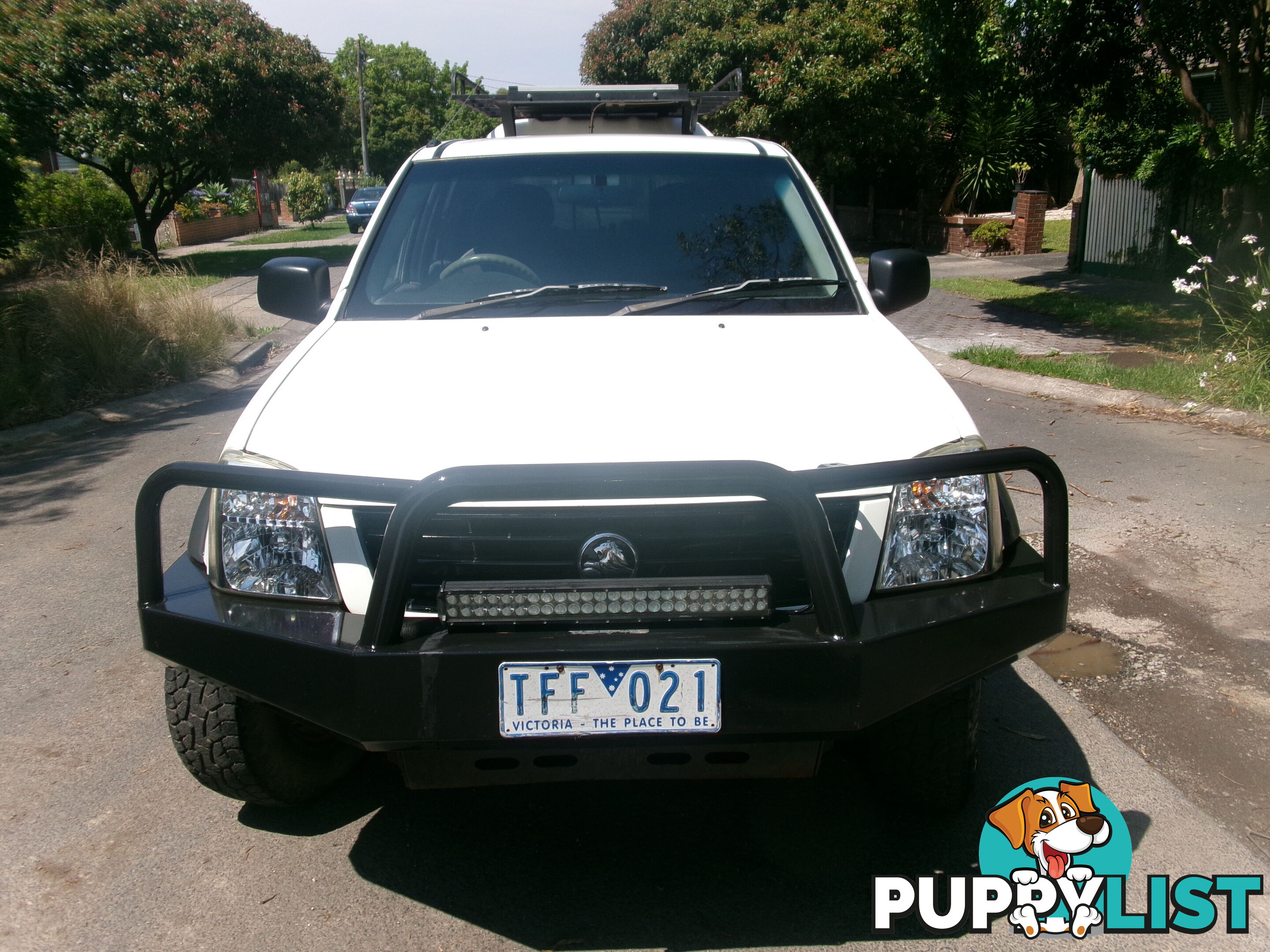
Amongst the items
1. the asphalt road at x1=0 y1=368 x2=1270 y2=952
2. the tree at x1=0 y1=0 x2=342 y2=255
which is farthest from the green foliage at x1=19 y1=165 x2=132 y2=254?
the asphalt road at x1=0 y1=368 x2=1270 y2=952

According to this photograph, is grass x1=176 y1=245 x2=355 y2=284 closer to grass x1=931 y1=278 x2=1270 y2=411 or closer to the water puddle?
grass x1=931 y1=278 x2=1270 y2=411

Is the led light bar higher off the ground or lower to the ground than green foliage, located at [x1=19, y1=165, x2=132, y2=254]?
lower

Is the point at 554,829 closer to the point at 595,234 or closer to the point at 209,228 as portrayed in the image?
the point at 595,234

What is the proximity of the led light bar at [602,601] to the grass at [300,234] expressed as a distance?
88.9ft

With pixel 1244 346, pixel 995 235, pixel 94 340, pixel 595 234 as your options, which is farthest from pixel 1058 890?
pixel 995 235

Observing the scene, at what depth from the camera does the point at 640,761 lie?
226 centimetres

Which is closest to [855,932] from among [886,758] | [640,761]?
[886,758]

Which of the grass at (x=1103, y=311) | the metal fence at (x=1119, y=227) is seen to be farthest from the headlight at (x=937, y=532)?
the metal fence at (x=1119, y=227)

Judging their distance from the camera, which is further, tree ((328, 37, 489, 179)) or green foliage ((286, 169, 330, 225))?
tree ((328, 37, 489, 179))

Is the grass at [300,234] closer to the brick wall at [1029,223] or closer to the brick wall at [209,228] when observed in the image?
the brick wall at [209,228]

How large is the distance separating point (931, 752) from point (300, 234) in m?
33.6

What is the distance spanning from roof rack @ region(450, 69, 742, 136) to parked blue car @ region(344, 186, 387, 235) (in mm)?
25808

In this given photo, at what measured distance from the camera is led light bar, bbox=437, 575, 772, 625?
2121 mm

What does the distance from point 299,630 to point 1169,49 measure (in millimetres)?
11162
